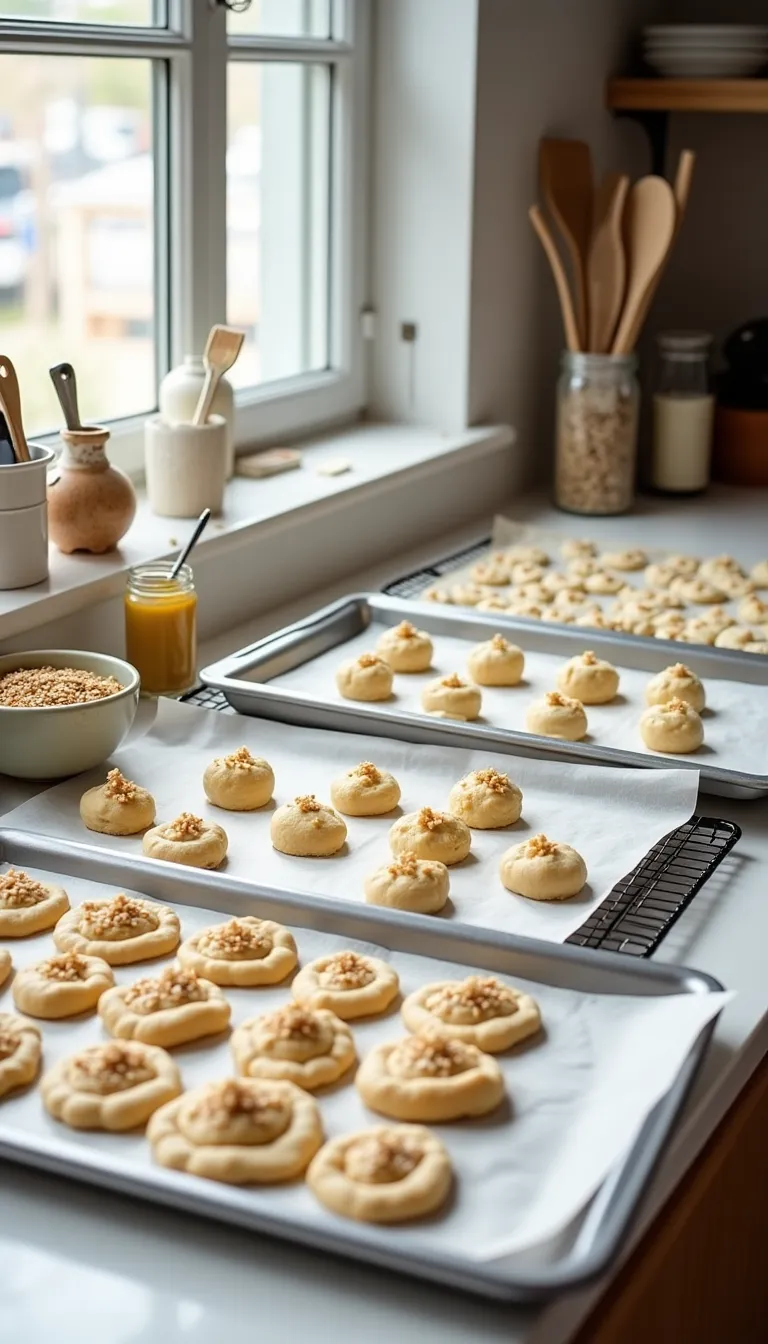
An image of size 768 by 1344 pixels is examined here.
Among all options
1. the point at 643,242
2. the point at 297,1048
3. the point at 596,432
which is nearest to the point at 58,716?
the point at 297,1048

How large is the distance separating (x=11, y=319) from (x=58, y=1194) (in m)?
1.10

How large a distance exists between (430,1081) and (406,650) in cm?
78

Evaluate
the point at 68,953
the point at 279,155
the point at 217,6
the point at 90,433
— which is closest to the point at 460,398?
the point at 279,155

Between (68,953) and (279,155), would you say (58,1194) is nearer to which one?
(68,953)

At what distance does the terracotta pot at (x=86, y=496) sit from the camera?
5.03 ft

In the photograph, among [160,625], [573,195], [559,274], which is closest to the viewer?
[160,625]

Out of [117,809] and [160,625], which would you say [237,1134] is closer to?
[117,809]

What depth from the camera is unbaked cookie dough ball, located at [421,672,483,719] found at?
4.99 feet

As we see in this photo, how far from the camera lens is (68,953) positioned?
3.43 ft

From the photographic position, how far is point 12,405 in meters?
1.42

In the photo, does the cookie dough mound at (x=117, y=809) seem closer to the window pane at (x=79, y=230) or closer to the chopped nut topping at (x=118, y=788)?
the chopped nut topping at (x=118, y=788)

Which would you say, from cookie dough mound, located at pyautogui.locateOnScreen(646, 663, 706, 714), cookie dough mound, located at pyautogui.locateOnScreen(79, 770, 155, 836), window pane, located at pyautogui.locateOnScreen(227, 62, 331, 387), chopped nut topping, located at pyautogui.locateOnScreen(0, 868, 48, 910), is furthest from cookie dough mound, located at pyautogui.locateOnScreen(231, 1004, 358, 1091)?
window pane, located at pyautogui.locateOnScreen(227, 62, 331, 387)

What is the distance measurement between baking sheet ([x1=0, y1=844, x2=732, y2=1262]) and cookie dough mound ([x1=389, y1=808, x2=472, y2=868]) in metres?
0.15

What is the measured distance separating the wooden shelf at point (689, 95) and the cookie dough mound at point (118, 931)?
1.71 m
